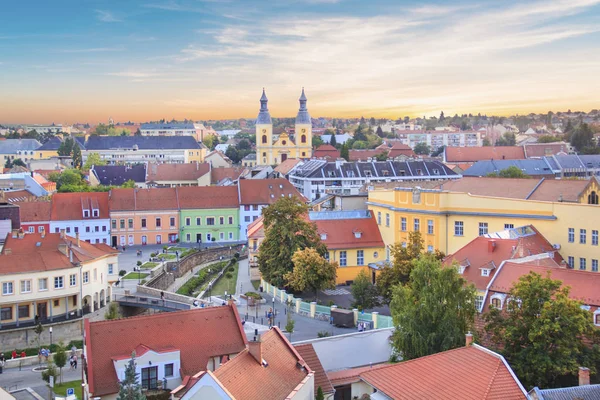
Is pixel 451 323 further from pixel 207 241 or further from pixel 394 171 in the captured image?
pixel 394 171

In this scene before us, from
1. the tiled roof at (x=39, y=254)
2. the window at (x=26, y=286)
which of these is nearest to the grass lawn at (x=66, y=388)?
the window at (x=26, y=286)

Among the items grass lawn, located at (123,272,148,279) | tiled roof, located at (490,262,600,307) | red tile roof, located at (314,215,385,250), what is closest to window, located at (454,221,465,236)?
red tile roof, located at (314,215,385,250)

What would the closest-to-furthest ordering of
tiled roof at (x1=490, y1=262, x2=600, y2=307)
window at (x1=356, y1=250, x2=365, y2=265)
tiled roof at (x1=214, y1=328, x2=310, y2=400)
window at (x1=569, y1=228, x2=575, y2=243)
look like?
tiled roof at (x1=214, y1=328, x2=310, y2=400)
tiled roof at (x1=490, y1=262, x2=600, y2=307)
window at (x1=569, y1=228, x2=575, y2=243)
window at (x1=356, y1=250, x2=365, y2=265)

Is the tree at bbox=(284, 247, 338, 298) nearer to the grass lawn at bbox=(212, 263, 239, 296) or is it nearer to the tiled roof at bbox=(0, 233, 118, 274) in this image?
the grass lawn at bbox=(212, 263, 239, 296)

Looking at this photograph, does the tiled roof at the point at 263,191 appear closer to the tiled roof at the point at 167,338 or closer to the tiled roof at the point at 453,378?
the tiled roof at the point at 167,338

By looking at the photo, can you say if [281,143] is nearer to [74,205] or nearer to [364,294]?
[74,205]
